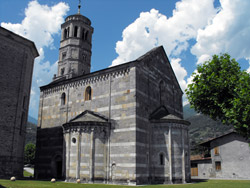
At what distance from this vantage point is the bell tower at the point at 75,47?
123ft

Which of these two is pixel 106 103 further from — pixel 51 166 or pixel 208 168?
pixel 208 168

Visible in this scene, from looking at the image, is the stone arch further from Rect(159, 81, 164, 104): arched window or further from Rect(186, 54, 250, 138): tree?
Rect(186, 54, 250, 138): tree

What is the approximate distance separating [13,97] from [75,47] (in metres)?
14.7

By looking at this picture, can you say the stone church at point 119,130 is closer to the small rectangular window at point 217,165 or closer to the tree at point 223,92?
the tree at point 223,92

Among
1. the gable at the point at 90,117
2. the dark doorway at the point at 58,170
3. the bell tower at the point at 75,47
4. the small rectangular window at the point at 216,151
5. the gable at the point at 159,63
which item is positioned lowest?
the dark doorway at the point at 58,170

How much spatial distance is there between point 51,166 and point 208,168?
85.5 ft

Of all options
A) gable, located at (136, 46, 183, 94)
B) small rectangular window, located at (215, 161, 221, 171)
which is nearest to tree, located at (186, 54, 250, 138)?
gable, located at (136, 46, 183, 94)

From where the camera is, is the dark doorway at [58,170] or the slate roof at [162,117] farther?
the dark doorway at [58,170]

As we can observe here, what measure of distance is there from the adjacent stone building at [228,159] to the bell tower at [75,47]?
25.2 meters

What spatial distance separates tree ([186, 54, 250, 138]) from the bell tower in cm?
2147

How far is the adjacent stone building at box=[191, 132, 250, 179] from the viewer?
36594mm

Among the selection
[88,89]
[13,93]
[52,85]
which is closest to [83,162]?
[88,89]

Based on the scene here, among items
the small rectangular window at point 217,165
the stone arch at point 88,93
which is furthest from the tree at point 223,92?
the small rectangular window at point 217,165

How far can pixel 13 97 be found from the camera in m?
26.2
